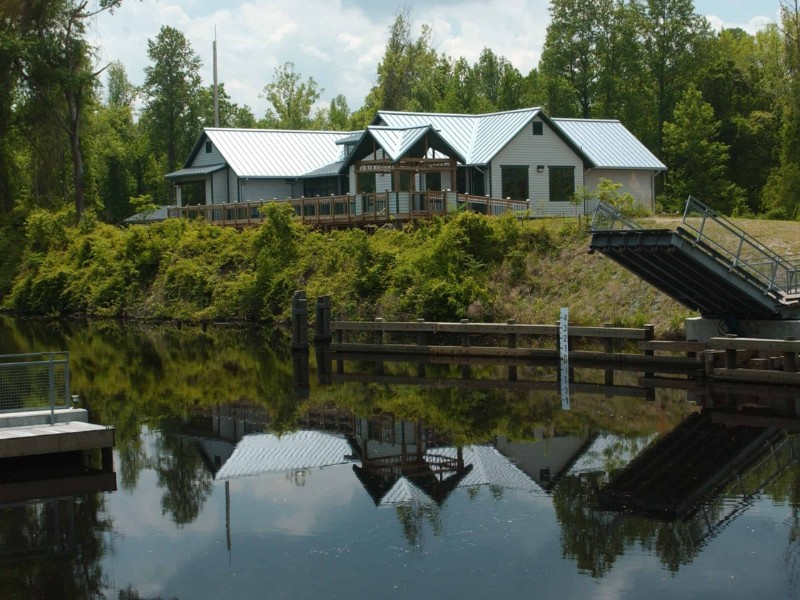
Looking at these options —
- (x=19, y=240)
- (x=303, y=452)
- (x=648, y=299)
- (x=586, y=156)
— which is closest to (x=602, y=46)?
(x=586, y=156)

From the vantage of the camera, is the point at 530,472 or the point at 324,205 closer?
the point at 530,472

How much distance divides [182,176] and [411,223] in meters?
24.7

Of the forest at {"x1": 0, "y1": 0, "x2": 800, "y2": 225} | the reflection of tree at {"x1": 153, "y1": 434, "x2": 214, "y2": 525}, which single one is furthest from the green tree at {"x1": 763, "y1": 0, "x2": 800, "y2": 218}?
the reflection of tree at {"x1": 153, "y1": 434, "x2": 214, "y2": 525}

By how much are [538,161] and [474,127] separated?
490cm

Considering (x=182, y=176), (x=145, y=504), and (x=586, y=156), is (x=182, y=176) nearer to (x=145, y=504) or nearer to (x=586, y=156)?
(x=586, y=156)

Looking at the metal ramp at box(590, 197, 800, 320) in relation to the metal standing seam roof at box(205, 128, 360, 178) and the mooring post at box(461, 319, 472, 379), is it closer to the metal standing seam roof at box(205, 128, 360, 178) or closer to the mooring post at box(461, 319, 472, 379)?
the mooring post at box(461, 319, 472, 379)

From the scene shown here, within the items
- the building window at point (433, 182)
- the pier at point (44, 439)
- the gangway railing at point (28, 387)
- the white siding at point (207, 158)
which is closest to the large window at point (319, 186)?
the white siding at point (207, 158)

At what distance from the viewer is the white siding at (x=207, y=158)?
2630 inches

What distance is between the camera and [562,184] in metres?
56.8

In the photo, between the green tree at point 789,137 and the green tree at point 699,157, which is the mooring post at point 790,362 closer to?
the green tree at point 789,137

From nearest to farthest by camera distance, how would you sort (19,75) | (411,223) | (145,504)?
1. (145,504)
2. (411,223)
3. (19,75)

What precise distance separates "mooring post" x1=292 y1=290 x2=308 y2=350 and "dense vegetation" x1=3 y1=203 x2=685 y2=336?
16.9 feet

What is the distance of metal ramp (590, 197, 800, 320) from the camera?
26.7 m

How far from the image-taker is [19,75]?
66.6 meters
